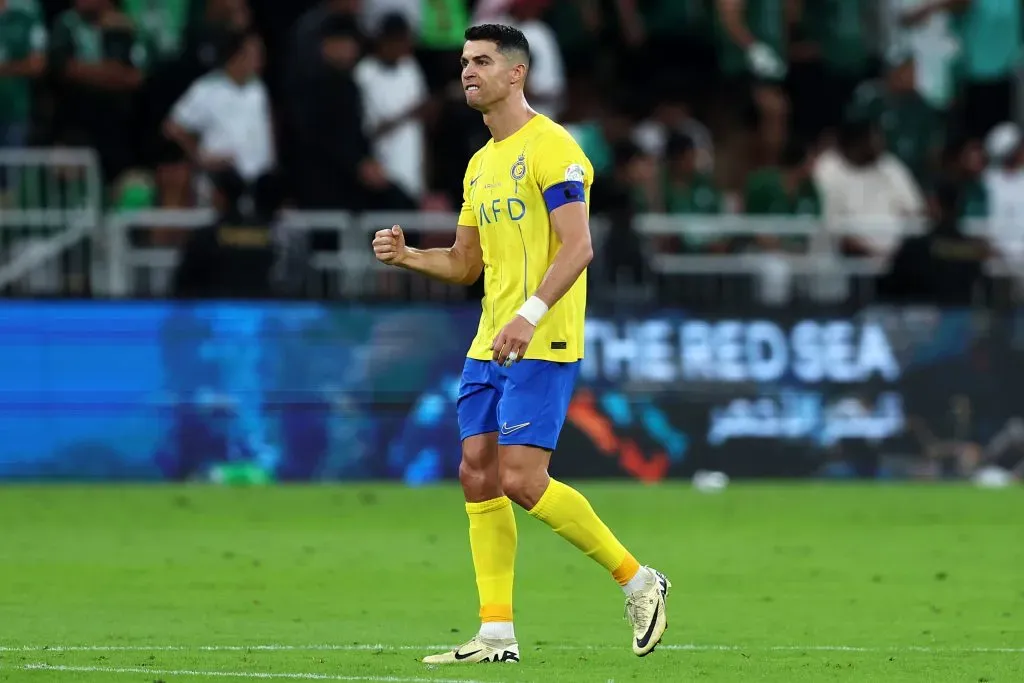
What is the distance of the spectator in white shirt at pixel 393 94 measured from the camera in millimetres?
18422

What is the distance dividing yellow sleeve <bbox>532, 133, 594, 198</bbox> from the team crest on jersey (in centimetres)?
6

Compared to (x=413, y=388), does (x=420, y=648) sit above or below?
above

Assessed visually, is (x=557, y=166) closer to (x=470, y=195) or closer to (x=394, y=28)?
(x=470, y=195)

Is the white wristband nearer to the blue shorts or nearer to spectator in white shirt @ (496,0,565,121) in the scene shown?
the blue shorts

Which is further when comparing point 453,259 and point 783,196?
point 783,196

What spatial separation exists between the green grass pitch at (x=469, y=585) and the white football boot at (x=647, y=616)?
0.10 m

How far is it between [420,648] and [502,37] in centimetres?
256

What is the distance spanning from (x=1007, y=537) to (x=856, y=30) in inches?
322

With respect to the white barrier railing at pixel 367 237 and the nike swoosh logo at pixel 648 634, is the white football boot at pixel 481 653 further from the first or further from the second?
the white barrier railing at pixel 367 237

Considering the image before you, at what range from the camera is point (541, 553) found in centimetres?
1341

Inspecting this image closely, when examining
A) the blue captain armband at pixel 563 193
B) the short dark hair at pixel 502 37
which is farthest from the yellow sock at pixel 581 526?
→ the short dark hair at pixel 502 37

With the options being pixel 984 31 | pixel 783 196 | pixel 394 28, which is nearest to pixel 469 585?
pixel 394 28

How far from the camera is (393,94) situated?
18484 mm

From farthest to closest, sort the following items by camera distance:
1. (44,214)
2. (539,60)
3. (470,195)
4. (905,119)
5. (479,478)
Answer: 1. (905,119)
2. (539,60)
3. (44,214)
4. (470,195)
5. (479,478)
